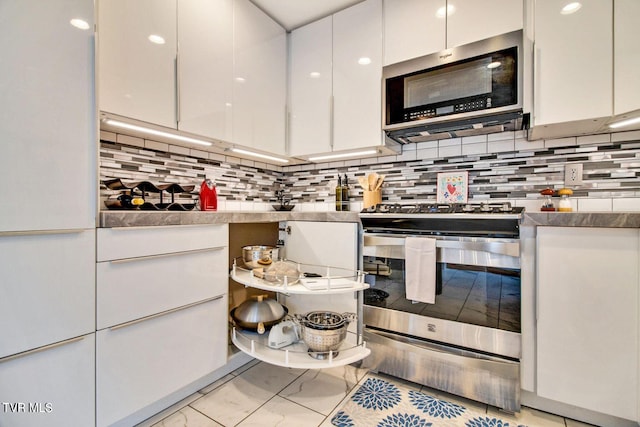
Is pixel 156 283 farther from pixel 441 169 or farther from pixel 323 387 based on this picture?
pixel 441 169

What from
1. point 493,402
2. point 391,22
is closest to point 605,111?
point 391,22

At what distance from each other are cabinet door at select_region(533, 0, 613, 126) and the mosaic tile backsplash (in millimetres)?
349

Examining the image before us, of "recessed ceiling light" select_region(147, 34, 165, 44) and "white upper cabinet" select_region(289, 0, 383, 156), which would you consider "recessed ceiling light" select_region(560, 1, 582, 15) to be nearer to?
"white upper cabinet" select_region(289, 0, 383, 156)

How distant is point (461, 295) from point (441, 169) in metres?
0.90

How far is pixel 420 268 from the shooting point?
5.17 ft

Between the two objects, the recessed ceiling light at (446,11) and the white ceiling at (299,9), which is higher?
the white ceiling at (299,9)

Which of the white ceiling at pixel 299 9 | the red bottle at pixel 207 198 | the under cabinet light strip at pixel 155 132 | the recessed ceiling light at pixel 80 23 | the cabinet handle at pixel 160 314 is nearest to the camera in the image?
the recessed ceiling light at pixel 80 23

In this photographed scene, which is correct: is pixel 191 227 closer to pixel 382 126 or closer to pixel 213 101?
pixel 213 101

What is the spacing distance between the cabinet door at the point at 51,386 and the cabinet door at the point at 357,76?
1747mm

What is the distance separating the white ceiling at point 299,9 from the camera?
2.05 m

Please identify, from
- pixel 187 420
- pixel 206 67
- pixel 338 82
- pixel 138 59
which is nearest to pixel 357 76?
pixel 338 82

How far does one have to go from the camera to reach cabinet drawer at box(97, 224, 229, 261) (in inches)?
45.5

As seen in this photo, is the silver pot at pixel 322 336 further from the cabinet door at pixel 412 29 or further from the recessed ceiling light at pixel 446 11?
the recessed ceiling light at pixel 446 11

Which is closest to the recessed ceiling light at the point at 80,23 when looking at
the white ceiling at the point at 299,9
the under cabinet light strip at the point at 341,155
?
the white ceiling at the point at 299,9
